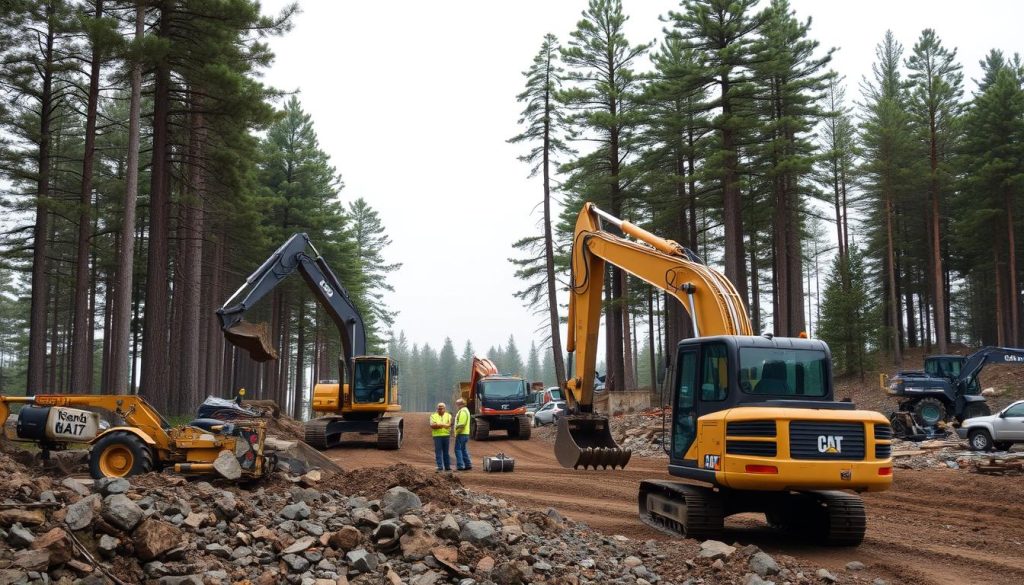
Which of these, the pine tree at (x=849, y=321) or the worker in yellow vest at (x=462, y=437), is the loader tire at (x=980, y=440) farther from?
the pine tree at (x=849, y=321)

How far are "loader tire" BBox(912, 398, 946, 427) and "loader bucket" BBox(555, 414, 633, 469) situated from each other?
16.2 metres

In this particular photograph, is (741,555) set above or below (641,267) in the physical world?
below

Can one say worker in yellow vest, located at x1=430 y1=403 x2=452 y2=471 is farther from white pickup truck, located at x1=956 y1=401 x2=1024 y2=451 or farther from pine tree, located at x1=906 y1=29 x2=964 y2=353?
pine tree, located at x1=906 y1=29 x2=964 y2=353

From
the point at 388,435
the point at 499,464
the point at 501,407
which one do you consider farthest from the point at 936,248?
the point at 388,435

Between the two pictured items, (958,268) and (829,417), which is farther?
(958,268)

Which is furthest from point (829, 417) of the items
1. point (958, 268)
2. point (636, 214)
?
point (958, 268)

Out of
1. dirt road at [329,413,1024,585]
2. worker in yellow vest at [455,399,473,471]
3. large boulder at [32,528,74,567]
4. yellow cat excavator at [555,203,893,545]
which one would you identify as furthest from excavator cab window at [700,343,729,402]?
worker in yellow vest at [455,399,473,471]

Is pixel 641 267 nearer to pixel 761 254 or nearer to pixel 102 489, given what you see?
pixel 102 489

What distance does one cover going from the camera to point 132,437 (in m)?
11.8

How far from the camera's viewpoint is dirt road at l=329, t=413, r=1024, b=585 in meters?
9.16

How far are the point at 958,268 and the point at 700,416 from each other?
43023 millimetres

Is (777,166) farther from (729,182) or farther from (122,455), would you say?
(122,455)

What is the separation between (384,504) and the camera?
877 centimetres

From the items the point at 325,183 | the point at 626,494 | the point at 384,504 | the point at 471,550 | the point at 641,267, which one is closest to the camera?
the point at 471,550
